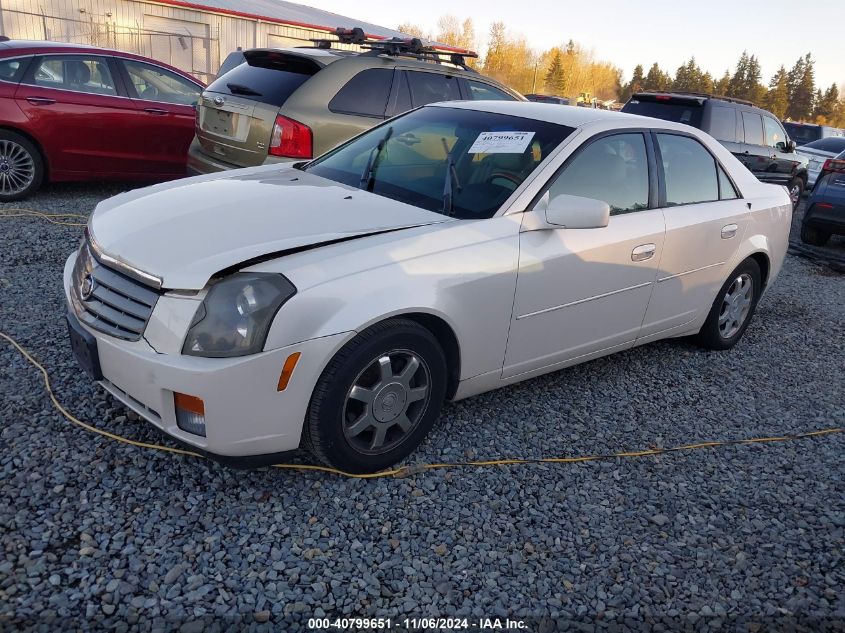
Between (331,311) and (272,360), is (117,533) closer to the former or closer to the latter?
(272,360)

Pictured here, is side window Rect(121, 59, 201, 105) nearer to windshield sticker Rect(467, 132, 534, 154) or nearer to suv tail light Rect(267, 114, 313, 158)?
suv tail light Rect(267, 114, 313, 158)

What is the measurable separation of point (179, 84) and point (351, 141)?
4720mm

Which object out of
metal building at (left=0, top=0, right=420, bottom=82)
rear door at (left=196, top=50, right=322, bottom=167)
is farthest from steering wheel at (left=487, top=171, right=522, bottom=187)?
metal building at (left=0, top=0, right=420, bottom=82)

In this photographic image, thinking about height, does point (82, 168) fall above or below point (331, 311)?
below

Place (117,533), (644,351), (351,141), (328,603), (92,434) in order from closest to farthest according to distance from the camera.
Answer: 1. (328,603)
2. (117,533)
3. (92,434)
4. (351,141)
5. (644,351)

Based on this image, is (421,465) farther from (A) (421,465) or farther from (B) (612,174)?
(B) (612,174)

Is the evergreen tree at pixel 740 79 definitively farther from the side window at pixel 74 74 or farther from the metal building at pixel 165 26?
the side window at pixel 74 74

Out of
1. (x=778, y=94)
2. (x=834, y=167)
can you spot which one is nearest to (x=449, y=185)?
(x=834, y=167)

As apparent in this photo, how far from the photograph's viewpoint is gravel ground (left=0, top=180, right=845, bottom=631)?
7.79ft

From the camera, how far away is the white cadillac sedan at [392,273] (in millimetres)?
2621

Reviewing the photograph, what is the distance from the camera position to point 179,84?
8.05m

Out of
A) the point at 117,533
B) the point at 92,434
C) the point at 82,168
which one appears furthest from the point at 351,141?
the point at 82,168

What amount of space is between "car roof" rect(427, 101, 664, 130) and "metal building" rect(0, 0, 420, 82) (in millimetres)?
22012

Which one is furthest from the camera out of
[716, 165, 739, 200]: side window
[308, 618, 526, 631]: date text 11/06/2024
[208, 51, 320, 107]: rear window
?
[208, 51, 320, 107]: rear window
